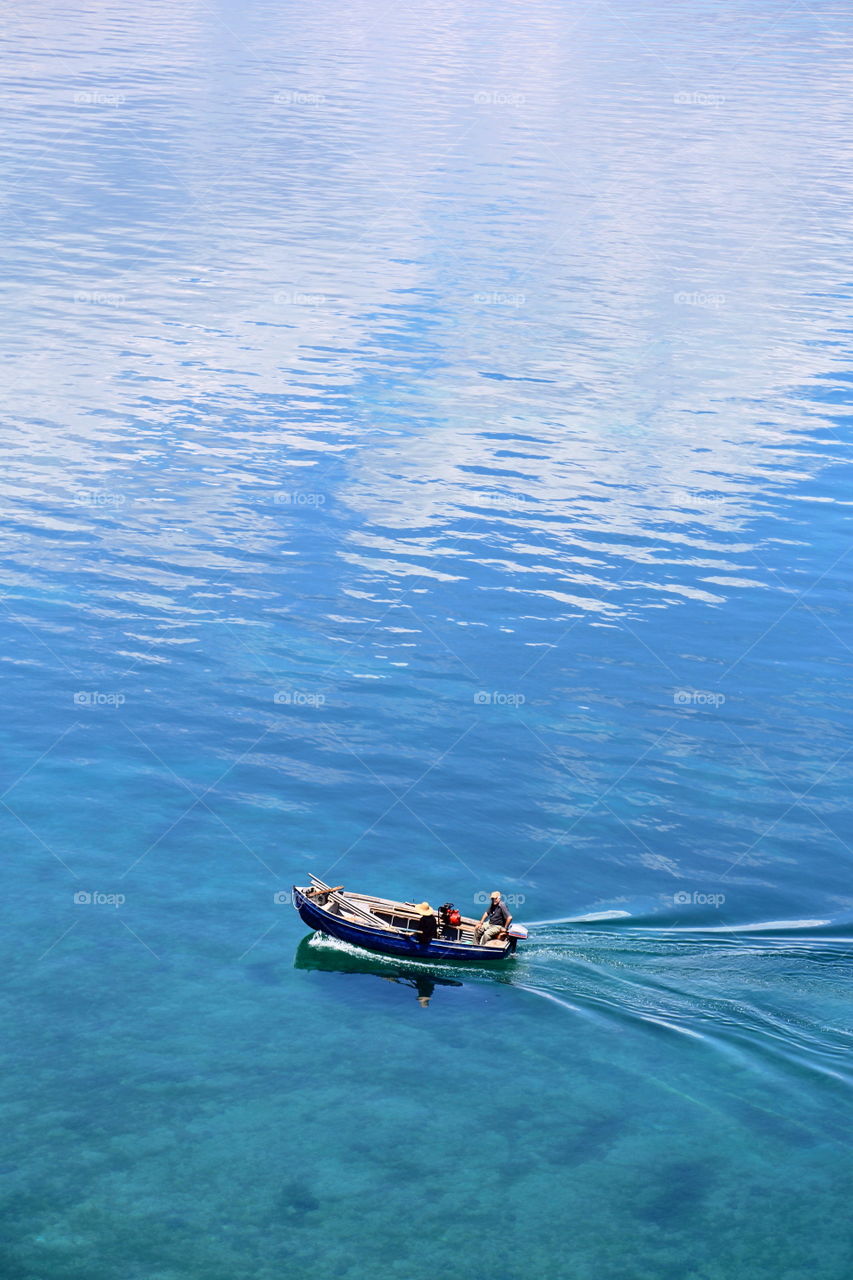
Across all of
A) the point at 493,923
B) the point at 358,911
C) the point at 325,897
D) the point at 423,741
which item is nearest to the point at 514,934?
the point at 493,923

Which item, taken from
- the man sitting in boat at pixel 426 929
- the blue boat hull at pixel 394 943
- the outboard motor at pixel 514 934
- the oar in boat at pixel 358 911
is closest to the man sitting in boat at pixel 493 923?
the outboard motor at pixel 514 934

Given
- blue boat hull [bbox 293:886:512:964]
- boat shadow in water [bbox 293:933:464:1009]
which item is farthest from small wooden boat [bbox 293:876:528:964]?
boat shadow in water [bbox 293:933:464:1009]

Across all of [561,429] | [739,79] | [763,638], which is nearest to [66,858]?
[763,638]

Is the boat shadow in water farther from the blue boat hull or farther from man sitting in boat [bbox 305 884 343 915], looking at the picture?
man sitting in boat [bbox 305 884 343 915]

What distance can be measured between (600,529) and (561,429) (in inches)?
437

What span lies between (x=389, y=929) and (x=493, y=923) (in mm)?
2641

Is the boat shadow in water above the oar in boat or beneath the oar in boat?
beneath

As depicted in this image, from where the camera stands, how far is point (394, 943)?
1517 inches

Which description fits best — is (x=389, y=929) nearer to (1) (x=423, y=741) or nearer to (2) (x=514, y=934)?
(2) (x=514, y=934)

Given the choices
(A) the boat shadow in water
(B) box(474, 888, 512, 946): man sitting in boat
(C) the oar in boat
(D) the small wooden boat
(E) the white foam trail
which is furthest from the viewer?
(E) the white foam trail

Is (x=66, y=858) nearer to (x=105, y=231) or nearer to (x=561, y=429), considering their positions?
(x=561, y=429)

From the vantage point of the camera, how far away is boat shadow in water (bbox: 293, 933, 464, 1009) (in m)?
38.6

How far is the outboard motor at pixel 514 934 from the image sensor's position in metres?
38.0

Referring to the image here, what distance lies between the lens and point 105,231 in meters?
101
